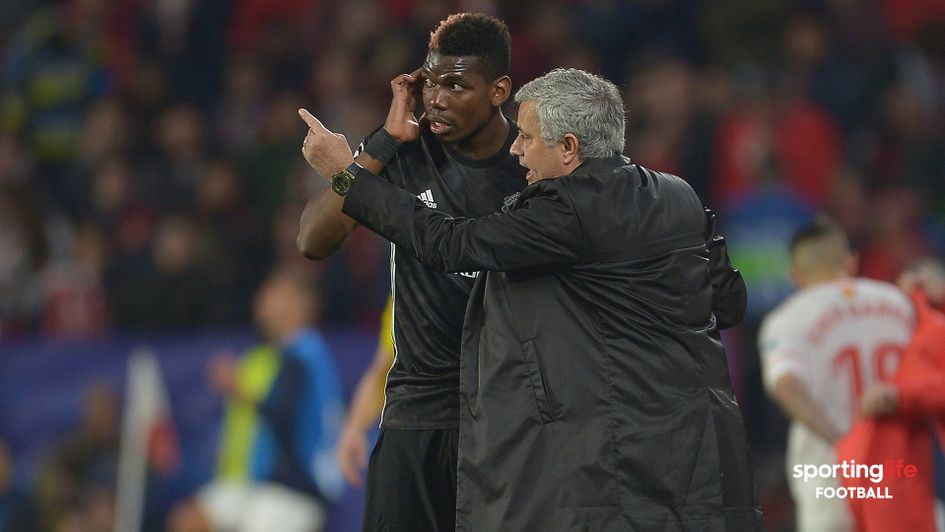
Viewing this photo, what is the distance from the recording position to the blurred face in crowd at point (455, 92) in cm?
398

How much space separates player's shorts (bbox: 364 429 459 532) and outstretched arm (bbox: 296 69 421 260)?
2.01 feet

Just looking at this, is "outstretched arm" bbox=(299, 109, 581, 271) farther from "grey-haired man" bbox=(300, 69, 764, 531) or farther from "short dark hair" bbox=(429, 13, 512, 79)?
"short dark hair" bbox=(429, 13, 512, 79)

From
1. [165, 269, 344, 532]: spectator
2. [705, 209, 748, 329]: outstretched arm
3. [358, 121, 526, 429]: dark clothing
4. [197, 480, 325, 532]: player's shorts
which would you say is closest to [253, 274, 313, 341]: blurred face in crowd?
[165, 269, 344, 532]: spectator

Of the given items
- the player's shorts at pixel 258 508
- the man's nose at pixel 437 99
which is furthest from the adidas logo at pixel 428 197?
the player's shorts at pixel 258 508

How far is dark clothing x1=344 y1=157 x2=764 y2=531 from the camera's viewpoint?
354cm

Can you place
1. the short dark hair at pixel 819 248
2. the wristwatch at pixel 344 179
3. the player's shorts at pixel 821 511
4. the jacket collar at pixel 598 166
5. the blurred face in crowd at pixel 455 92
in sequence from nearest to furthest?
the jacket collar at pixel 598 166, the wristwatch at pixel 344 179, the blurred face in crowd at pixel 455 92, the player's shorts at pixel 821 511, the short dark hair at pixel 819 248

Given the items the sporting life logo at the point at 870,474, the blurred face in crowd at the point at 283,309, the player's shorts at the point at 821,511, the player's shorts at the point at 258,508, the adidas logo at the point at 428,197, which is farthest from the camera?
the blurred face in crowd at the point at 283,309

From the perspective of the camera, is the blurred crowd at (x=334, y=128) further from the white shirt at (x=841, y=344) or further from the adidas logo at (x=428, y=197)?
the adidas logo at (x=428, y=197)

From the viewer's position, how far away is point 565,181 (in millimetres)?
3605

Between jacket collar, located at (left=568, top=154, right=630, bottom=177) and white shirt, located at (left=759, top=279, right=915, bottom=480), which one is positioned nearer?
jacket collar, located at (left=568, top=154, right=630, bottom=177)

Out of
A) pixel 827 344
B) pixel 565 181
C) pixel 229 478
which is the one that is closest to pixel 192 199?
pixel 229 478

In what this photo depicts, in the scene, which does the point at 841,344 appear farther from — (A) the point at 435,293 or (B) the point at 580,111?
(B) the point at 580,111

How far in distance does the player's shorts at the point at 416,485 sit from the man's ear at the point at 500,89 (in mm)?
973

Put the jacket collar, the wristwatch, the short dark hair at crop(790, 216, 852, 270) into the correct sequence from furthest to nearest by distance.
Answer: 1. the short dark hair at crop(790, 216, 852, 270)
2. the wristwatch
3. the jacket collar
